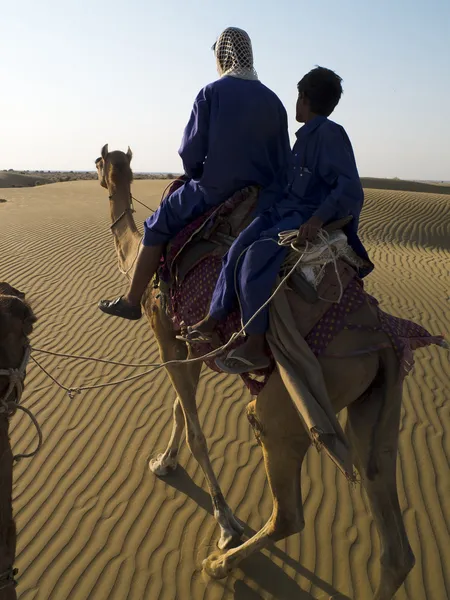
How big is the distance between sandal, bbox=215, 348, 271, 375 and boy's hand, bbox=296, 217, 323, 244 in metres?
0.73

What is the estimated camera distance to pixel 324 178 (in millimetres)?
3152

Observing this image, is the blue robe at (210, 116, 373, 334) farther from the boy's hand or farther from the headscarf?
the headscarf

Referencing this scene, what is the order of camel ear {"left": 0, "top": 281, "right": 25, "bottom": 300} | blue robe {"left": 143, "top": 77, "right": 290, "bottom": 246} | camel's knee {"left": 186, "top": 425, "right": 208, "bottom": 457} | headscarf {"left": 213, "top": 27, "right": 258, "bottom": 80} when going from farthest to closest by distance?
camel's knee {"left": 186, "top": 425, "right": 208, "bottom": 457}
headscarf {"left": 213, "top": 27, "right": 258, "bottom": 80}
blue robe {"left": 143, "top": 77, "right": 290, "bottom": 246}
camel ear {"left": 0, "top": 281, "right": 25, "bottom": 300}

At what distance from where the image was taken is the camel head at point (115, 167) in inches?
188

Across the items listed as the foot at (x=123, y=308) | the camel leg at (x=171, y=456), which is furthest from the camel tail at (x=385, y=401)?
the camel leg at (x=171, y=456)

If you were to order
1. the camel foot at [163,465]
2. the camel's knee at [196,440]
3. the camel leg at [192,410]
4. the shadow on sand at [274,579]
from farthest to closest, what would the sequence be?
the camel foot at [163,465]
the camel's knee at [196,440]
the camel leg at [192,410]
the shadow on sand at [274,579]

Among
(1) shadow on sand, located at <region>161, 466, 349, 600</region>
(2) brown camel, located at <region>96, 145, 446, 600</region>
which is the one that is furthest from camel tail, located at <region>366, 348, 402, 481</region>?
(1) shadow on sand, located at <region>161, 466, 349, 600</region>

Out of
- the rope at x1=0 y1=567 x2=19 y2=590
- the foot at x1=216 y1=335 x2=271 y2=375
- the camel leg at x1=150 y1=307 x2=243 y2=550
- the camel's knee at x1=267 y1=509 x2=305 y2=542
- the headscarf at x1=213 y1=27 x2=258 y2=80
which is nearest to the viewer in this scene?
the rope at x1=0 y1=567 x2=19 y2=590

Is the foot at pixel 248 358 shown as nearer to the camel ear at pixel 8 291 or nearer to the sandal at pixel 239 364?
the sandal at pixel 239 364

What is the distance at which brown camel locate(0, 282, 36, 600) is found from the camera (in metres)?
2.18

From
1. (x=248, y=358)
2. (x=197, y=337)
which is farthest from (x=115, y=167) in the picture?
(x=248, y=358)

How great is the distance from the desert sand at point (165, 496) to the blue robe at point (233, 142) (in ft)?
8.54

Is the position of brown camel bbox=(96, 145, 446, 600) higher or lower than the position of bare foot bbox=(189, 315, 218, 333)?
lower

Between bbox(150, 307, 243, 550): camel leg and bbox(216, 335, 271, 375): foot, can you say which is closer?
bbox(216, 335, 271, 375): foot
